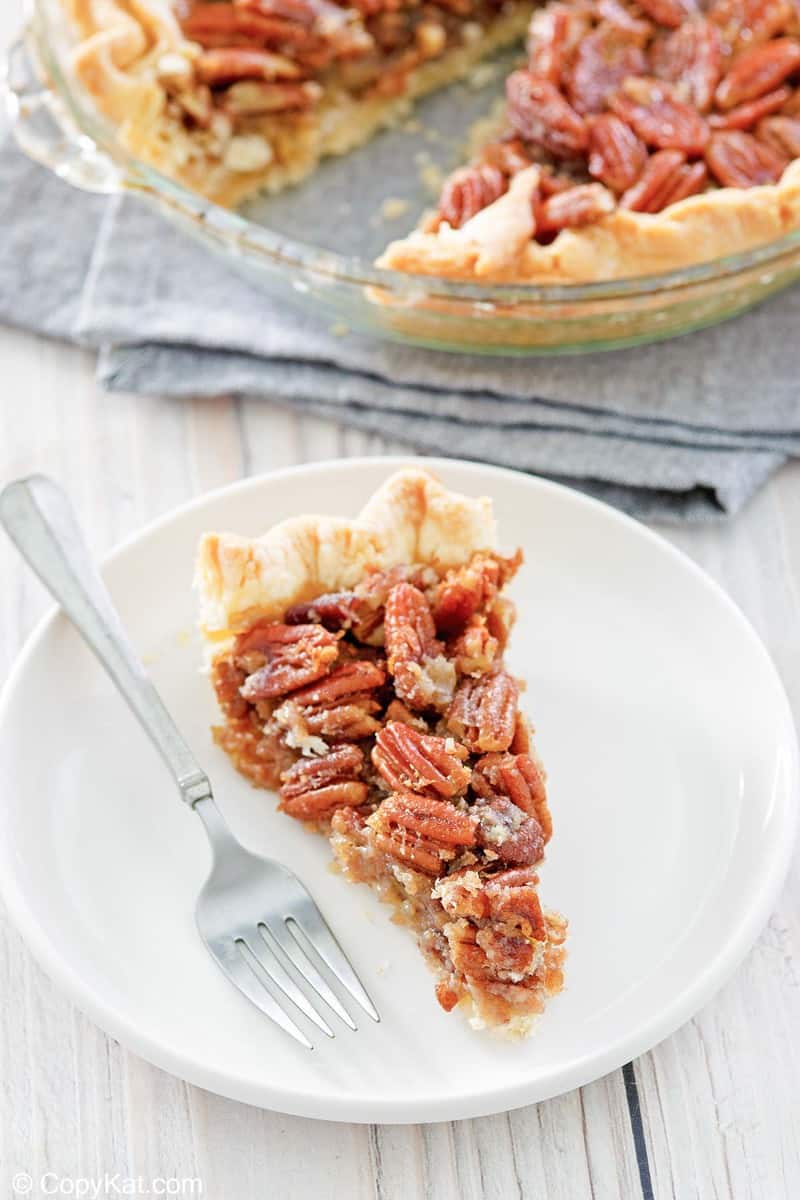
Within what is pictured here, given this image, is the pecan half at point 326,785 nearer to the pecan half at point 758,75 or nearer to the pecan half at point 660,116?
the pecan half at point 660,116

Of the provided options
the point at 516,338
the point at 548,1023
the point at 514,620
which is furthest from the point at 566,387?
the point at 548,1023

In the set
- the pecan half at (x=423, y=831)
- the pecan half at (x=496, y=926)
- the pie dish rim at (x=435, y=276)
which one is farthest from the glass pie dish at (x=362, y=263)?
the pecan half at (x=496, y=926)

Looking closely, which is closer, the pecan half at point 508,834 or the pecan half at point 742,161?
the pecan half at point 508,834

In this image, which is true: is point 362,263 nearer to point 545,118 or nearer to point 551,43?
point 545,118

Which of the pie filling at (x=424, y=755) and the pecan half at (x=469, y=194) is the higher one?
the pecan half at (x=469, y=194)

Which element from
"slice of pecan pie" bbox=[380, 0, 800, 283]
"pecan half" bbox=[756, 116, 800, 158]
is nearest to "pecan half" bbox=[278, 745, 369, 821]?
"slice of pecan pie" bbox=[380, 0, 800, 283]
